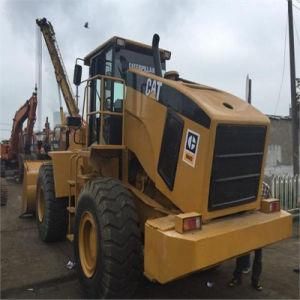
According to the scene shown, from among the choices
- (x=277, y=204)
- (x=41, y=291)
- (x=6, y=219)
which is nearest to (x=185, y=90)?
(x=277, y=204)

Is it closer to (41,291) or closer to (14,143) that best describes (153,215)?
(41,291)

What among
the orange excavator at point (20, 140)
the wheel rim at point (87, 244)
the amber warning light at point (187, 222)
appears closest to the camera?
the amber warning light at point (187, 222)

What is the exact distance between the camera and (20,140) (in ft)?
67.2

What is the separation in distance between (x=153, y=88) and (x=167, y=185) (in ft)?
3.67

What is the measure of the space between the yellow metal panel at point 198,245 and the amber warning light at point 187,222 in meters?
0.05

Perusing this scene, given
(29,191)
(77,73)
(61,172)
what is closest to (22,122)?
(29,191)

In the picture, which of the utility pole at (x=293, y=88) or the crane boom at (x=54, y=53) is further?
the crane boom at (x=54, y=53)

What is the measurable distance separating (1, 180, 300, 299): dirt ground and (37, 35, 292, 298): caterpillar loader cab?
589mm

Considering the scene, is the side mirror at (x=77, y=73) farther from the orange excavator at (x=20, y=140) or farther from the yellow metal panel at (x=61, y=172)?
the orange excavator at (x=20, y=140)

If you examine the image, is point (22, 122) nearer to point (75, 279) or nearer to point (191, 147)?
point (75, 279)

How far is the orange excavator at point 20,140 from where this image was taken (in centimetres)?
1855

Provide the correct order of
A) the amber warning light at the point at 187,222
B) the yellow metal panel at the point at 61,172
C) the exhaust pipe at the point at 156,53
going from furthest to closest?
the yellow metal panel at the point at 61,172
the exhaust pipe at the point at 156,53
the amber warning light at the point at 187,222

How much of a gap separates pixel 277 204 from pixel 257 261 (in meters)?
0.74

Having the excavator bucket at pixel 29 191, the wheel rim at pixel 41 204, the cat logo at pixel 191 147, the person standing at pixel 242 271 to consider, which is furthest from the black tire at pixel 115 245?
the excavator bucket at pixel 29 191
